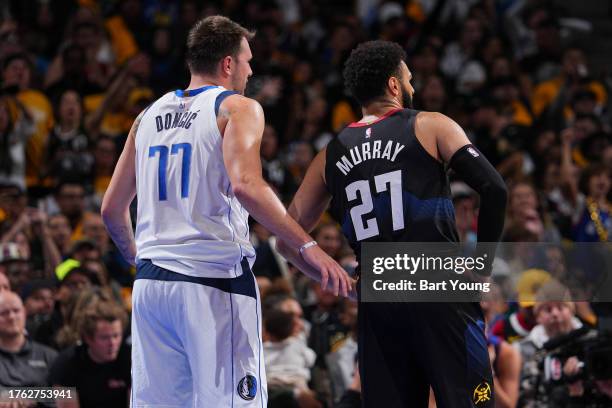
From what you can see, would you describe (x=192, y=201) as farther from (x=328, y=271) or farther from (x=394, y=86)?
(x=394, y=86)

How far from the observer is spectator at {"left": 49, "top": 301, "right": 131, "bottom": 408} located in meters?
7.73

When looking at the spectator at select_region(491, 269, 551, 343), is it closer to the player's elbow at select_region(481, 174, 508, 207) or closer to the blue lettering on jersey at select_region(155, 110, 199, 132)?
the player's elbow at select_region(481, 174, 508, 207)

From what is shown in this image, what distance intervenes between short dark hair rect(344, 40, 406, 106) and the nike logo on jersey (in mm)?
282

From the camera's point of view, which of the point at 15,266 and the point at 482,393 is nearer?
Answer: the point at 482,393

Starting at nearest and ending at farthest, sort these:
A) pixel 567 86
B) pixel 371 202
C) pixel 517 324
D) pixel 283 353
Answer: pixel 371 202 → pixel 283 353 → pixel 517 324 → pixel 567 86

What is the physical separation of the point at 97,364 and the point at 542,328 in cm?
358

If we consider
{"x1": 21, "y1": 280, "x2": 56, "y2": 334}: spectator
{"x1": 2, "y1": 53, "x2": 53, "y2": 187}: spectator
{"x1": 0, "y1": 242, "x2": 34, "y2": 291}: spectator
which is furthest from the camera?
{"x1": 2, "y1": 53, "x2": 53, "y2": 187}: spectator

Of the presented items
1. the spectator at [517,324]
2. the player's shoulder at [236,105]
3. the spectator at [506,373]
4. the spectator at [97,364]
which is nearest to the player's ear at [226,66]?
the player's shoulder at [236,105]

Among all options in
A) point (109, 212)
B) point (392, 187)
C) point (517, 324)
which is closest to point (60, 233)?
point (517, 324)

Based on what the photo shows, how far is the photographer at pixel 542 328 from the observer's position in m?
8.00

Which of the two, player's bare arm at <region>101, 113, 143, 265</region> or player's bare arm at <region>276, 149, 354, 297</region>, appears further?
player's bare arm at <region>276, 149, 354, 297</region>

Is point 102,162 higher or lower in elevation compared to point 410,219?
higher

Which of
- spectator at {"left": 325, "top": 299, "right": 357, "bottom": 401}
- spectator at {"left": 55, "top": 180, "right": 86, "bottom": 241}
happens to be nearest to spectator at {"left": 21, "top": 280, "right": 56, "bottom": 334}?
spectator at {"left": 55, "top": 180, "right": 86, "bottom": 241}

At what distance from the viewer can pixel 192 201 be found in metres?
4.84
